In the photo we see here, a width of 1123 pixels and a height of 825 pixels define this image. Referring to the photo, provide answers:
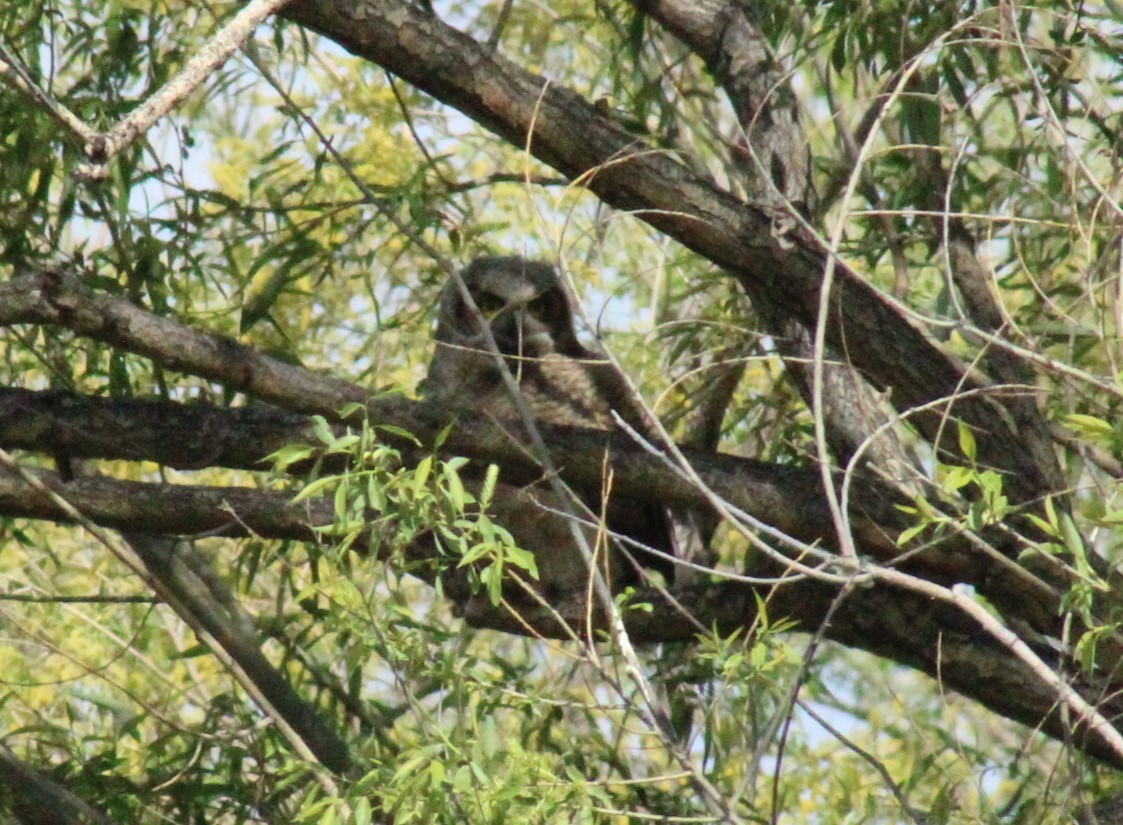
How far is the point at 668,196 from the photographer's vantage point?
9.90 ft

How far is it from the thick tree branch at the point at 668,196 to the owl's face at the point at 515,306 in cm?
129

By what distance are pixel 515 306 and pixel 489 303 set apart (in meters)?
0.16

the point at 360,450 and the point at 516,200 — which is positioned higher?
the point at 516,200

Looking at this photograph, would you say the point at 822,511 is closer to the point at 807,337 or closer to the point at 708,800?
the point at 807,337

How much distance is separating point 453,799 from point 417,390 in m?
2.11

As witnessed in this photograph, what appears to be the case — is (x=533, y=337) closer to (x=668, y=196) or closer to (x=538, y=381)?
(x=538, y=381)

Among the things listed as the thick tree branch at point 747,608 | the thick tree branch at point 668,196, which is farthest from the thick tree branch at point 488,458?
the thick tree branch at point 668,196

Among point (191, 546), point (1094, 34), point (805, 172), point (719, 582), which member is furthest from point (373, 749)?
point (1094, 34)

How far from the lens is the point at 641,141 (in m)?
3.04

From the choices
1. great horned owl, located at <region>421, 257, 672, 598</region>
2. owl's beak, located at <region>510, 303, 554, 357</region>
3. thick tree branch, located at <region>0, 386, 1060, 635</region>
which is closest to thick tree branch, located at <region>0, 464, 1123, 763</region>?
thick tree branch, located at <region>0, 386, 1060, 635</region>

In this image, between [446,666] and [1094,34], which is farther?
[1094,34]

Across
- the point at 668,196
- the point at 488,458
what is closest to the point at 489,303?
the point at 668,196

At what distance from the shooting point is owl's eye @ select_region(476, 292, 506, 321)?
4.48m

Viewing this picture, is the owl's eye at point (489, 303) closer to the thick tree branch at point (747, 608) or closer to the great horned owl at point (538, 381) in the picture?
the great horned owl at point (538, 381)
